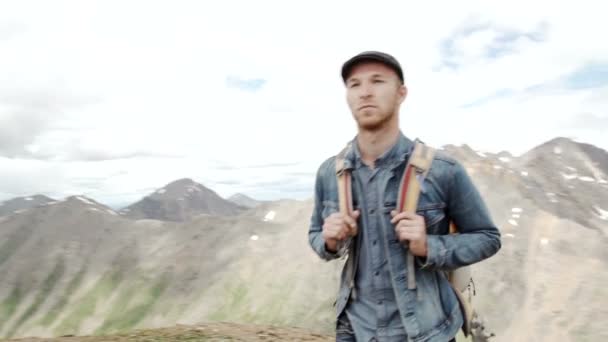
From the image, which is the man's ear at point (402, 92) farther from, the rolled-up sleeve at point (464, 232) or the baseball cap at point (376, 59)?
the rolled-up sleeve at point (464, 232)

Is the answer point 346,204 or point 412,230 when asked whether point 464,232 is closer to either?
point 412,230

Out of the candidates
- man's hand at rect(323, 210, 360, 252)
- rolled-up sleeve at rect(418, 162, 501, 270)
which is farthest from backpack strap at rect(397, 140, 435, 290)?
man's hand at rect(323, 210, 360, 252)

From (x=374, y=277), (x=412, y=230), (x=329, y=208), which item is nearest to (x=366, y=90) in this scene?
(x=329, y=208)

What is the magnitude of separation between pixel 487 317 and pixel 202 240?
86.6 m

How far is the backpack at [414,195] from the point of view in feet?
13.6

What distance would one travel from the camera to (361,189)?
4.41 m

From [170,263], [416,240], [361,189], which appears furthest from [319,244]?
[170,263]

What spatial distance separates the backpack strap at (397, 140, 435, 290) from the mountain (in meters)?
91.7

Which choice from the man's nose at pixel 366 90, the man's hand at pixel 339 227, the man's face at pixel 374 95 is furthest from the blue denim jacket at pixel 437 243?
the man's nose at pixel 366 90

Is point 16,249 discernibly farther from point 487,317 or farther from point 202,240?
point 487,317

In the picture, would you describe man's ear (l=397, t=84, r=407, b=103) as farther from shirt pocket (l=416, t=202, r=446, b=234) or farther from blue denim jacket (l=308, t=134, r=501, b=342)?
shirt pocket (l=416, t=202, r=446, b=234)

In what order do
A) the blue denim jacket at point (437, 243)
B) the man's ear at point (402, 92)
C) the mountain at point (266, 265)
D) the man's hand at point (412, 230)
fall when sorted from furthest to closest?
the mountain at point (266, 265) < the man's ear at point (402, 92) < the blue denim jacket at point (437, 243) < the man's hand at point (412, 230)

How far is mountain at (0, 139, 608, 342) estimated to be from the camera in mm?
105250

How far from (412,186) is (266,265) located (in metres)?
144
